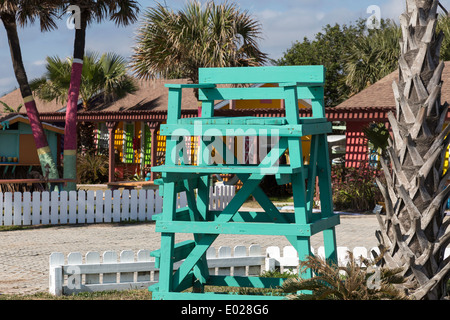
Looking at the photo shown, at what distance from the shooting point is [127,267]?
7746 mm

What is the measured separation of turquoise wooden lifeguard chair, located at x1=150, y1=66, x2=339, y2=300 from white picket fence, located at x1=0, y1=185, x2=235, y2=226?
9.11 metres

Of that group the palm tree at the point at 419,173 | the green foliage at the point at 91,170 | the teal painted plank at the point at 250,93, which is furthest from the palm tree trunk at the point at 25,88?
the palm tree at the point at 419,173

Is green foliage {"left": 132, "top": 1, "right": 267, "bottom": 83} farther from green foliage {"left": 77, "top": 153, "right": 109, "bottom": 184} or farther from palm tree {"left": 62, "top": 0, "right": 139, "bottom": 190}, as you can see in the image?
green foliage {"left": 77, "top": 153, "right": 109, "bottom": 184}

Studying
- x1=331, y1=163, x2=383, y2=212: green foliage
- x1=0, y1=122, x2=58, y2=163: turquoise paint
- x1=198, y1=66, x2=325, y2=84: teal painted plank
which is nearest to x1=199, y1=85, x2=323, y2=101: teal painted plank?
x1=198, y1=66, x2=325, y2=84: teal painted plank

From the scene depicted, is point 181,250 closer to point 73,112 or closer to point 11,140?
point 73,112

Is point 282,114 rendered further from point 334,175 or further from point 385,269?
point 385,269

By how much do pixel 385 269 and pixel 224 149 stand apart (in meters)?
1.99

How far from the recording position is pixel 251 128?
18.1 ft

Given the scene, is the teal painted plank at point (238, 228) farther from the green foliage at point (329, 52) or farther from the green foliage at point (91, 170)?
the green foliage at point (329, 52)

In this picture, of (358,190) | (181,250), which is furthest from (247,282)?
(358,190)

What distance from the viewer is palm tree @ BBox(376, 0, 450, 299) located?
5.57 m

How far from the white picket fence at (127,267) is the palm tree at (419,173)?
7.10 feet

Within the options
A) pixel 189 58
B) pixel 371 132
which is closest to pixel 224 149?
pixel 371 132

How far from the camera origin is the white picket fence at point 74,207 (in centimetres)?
1482
